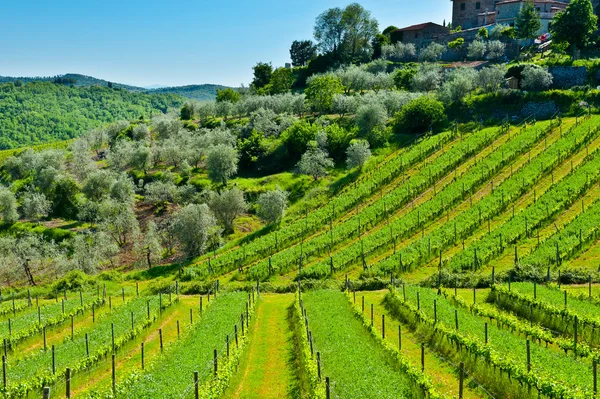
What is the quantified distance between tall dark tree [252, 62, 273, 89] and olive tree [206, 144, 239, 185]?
6200 cm

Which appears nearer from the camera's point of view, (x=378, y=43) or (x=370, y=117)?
(x=370, y=117)

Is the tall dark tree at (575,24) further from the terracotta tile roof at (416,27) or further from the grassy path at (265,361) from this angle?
the grassy path at (265,361)

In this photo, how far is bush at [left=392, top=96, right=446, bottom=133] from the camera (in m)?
82.9

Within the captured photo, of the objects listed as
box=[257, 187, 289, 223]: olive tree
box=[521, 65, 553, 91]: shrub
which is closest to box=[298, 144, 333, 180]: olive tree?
box=[257, 187, 289, 223]: olive tree

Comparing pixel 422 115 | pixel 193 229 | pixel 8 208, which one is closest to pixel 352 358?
pixel 193 229

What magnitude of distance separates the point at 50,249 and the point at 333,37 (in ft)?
319

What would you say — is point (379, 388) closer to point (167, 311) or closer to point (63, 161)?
point (167, 311)

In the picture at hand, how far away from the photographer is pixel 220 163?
267 feet

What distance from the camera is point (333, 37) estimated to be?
13925 centimetres

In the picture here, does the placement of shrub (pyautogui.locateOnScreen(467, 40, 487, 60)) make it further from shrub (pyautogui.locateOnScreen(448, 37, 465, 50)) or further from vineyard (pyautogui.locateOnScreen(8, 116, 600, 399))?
vineyard (pyautogui.locateOnScreen(8, 116, 600, 399))

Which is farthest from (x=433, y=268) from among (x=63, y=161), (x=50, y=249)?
(x=63, y=161)

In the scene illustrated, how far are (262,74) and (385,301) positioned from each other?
110411 millimetres

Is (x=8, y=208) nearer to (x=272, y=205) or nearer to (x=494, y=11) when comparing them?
(x=272, y=205)

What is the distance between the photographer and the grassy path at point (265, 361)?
930 inches
